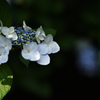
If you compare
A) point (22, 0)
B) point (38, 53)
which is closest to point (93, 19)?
point (22, 0)

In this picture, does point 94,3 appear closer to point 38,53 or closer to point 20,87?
point 20,87

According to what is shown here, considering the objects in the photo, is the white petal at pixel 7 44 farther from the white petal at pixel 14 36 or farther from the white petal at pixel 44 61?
the white petal at pixel 44 61

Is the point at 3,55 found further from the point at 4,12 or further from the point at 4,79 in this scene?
the point at 4,12

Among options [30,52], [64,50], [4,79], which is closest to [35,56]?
[30,52]

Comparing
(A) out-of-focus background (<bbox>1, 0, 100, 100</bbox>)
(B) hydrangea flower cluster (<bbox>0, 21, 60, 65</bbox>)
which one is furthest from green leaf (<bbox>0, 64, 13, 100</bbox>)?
(A) out-of-focus background (<bbox>1, 0, 100, 100</bbox>)

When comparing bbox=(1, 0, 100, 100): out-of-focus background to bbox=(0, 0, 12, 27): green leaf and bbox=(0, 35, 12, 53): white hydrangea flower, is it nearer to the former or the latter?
bbox=(0, 0, 12, 27): green leaf
